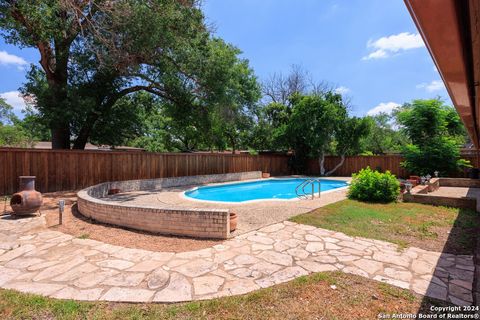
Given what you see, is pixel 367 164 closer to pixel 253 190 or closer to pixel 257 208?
pixel 253 190

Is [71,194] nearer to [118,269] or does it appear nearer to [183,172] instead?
[183,172]

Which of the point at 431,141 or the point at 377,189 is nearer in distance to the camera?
the point at 377,189

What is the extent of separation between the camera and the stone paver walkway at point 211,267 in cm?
288

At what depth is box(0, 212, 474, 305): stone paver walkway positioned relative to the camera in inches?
113

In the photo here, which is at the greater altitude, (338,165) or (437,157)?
(437,157)

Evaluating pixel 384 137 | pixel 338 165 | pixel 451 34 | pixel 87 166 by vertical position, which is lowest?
pixel 338 165

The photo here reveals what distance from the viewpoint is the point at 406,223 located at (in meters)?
5.72

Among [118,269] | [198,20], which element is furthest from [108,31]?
[118,269]

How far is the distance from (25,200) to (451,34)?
7.81 metres

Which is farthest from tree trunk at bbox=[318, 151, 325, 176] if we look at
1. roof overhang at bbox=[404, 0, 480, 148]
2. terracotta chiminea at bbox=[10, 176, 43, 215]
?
roof overhang at bbox=[404, 0, 480, 148]

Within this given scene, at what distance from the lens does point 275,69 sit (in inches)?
1114

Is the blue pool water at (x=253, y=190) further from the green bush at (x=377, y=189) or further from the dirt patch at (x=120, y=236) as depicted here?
the dirt patch at (x=120, y=236)

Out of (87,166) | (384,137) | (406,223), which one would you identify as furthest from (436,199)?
(384,137)

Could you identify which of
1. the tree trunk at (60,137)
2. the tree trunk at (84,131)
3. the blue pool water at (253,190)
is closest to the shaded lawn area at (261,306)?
the blue pool water at (253,190)
